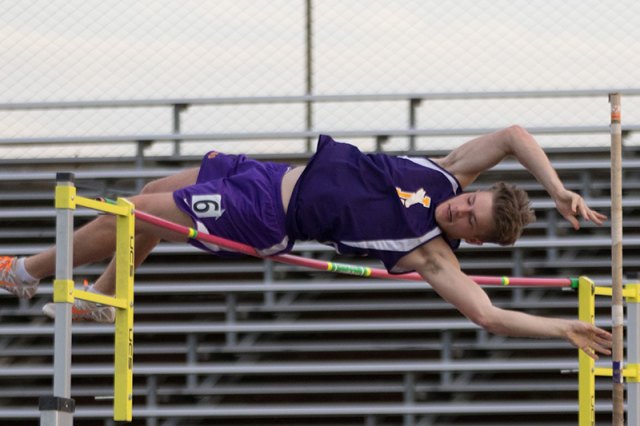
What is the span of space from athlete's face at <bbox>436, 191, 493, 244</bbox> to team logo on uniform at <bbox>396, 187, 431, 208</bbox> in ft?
0.17

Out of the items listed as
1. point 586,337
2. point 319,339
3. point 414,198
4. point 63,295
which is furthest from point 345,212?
point 319,339

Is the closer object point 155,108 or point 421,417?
point 421,417

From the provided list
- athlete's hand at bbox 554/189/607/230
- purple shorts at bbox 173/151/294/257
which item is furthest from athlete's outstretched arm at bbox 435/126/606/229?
purple shorts at bbox 173/151/294/257

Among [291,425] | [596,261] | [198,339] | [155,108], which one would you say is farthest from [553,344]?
[155,108]

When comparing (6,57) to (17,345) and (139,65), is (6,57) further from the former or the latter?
(17,345)

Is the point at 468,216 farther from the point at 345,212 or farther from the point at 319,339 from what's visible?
the point at 319,339

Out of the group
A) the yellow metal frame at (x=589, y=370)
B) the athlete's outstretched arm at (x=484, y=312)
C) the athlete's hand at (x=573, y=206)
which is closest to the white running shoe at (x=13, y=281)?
the athlete's outstretched arm at (x=484, y=312)

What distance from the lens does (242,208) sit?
3969 millimetres

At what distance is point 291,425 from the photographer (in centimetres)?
653

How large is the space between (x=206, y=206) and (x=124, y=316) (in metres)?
0.47

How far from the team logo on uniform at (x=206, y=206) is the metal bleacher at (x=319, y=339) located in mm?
2537

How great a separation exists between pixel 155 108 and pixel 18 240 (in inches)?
39.2

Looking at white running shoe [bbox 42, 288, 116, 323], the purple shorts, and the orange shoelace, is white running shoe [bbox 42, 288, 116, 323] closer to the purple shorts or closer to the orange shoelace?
the orange shoelace

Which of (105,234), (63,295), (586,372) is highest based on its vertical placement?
(105,234)
